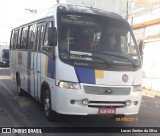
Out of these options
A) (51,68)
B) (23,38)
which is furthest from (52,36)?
(23,38)

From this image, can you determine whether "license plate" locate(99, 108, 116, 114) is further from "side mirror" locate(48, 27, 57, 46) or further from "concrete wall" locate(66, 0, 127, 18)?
"concrete wall" locate(66, 0, 127, 18)

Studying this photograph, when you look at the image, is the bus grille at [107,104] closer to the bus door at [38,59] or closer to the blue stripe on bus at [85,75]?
the blue stripe on bus at [85,75]

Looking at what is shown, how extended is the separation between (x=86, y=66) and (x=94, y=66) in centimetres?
19

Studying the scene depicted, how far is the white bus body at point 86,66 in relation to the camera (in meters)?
7.68

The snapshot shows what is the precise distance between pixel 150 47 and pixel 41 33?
1394 cm

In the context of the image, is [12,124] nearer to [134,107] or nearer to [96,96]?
[96,96]

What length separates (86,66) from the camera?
7762 mm

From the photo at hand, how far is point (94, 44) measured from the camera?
8234mm

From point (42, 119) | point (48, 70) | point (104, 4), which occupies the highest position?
point (104, 4)

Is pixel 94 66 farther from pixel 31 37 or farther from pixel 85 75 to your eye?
pixel 31 37

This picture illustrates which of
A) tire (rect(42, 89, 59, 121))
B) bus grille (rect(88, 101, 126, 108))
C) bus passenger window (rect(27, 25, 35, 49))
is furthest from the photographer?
bus passenger window (rect(27, 25, 35, 49))

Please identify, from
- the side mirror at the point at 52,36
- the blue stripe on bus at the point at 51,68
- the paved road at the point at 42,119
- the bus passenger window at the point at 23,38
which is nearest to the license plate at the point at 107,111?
the paved road at the point at 42,119

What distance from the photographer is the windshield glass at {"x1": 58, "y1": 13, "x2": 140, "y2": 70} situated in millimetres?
7949

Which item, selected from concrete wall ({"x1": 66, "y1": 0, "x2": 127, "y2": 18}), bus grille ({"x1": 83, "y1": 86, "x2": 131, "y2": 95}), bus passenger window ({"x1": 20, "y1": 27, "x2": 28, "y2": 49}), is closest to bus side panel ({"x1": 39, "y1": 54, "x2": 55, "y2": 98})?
bus grille ({"x1": 83, "y1": 86, "x2": 131, "y2": 95})
